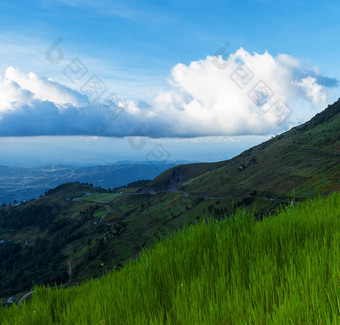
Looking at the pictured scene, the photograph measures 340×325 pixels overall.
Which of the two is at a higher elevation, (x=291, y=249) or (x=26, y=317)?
(x=291, y=249)

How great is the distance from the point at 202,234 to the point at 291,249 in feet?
5.92

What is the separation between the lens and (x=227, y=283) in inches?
146

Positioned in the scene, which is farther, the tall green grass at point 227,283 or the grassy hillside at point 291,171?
the grassy hillside at point 291,171

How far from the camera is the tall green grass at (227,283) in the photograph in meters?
2.90

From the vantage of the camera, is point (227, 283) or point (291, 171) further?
point (291, 171)

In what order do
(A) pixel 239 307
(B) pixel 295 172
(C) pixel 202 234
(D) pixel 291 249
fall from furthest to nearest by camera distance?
(B) pixel 295 172, (C) pixel 202 234, (D) pixel 291 249, (A) pixel 239 307

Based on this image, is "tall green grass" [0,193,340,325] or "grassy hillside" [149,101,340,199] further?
"grassy hillside" [149,101,340,199]

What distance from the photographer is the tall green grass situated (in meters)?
2.90

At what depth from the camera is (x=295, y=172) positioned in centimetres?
13462

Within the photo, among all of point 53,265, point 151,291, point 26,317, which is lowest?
point 53,265

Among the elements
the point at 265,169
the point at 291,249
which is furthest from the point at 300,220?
the point at 265,169

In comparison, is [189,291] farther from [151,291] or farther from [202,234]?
[202,234]

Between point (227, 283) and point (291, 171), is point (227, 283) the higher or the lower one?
the higher one

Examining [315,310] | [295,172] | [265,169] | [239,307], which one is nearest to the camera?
[315,310]
